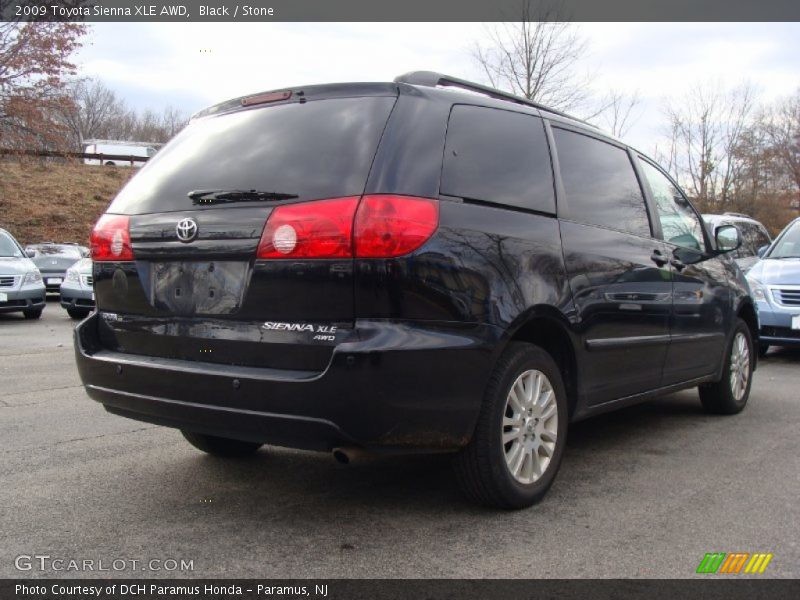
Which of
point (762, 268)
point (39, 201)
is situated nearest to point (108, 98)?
point (39, 201)

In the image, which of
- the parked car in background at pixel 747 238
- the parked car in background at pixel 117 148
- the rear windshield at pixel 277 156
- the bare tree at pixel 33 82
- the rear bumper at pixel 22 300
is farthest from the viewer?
the parked car in background at pixel 117 148

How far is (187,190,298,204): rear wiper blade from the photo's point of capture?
3061 mm

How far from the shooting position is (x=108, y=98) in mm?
57375

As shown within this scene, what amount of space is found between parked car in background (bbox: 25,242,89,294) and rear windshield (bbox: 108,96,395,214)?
15598mm

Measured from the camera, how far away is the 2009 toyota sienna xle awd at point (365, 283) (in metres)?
2.90

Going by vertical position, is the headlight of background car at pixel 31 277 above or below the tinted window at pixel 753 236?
below

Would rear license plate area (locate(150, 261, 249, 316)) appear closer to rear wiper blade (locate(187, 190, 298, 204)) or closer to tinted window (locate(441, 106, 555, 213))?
rear wiper blade (locate(187, 190, 298, 204))

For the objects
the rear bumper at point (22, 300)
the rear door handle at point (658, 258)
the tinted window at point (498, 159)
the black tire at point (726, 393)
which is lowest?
the rear bumper at point (22, 300)

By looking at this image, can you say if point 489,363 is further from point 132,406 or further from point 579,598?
point 132,406

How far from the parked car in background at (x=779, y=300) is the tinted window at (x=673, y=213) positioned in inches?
139

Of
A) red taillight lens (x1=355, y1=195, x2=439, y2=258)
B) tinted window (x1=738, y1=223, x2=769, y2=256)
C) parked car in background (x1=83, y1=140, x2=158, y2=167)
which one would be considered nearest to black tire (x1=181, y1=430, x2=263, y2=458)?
red taillight lens (x1=355, y1=195, x2=439, y2=258)

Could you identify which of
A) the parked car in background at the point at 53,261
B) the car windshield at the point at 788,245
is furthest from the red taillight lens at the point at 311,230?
the parked car in background at the point at 53,261

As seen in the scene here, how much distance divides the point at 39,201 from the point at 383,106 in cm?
3151

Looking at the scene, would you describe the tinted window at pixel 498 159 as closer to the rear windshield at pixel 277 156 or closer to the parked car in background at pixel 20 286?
the rear windshield at pixel 277 156
